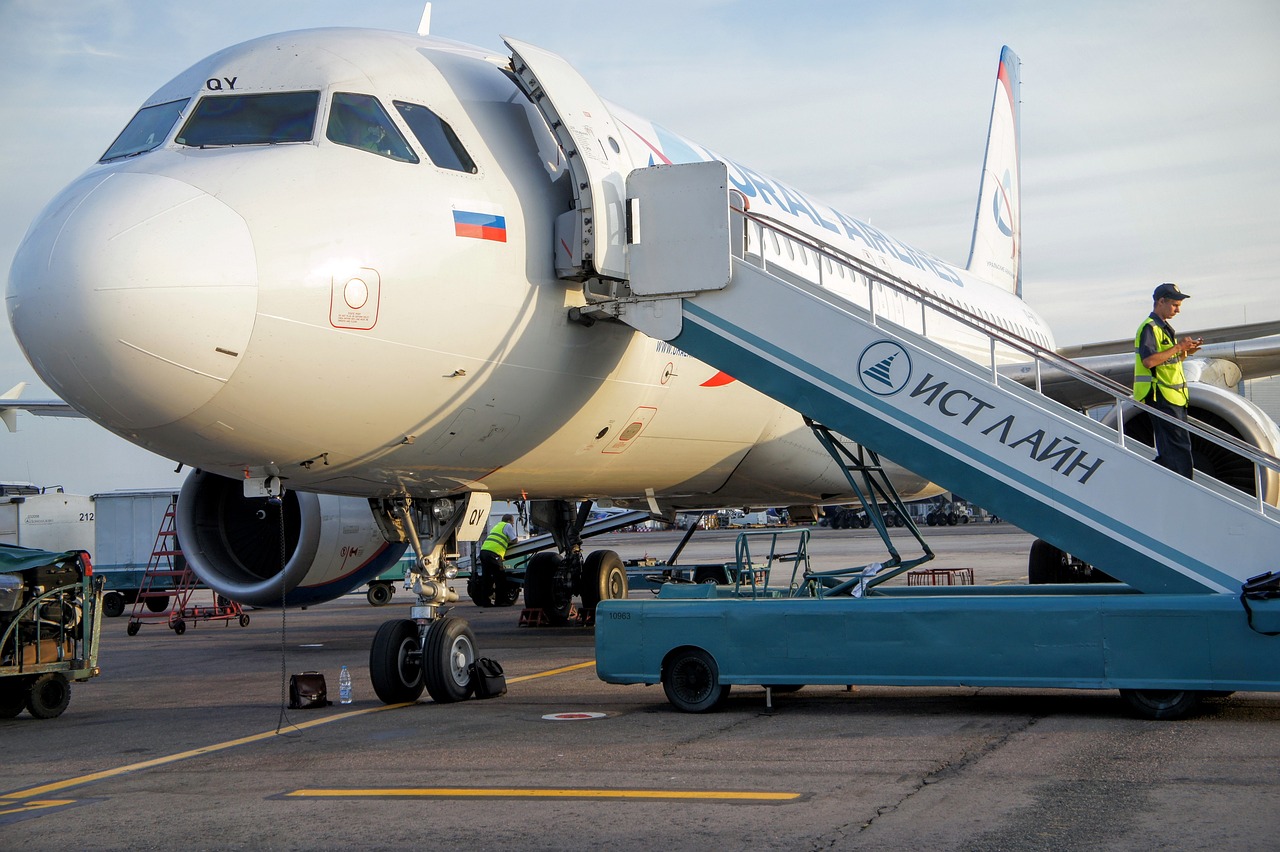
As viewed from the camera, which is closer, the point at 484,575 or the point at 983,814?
the point at 983,814

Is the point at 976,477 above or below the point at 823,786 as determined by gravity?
above

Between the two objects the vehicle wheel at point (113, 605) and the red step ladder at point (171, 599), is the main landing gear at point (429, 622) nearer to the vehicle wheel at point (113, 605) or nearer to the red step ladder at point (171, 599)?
the red step ladder at point (171, 599)

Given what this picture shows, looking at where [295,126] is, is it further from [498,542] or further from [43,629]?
[498,542]

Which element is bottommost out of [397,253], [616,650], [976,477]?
[616,650]

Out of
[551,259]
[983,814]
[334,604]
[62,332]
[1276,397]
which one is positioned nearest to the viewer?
[983,814]

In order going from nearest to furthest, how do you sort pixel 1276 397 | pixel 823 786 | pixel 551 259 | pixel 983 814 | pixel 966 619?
pixel 983 814 → pixel 823 786 → pixel 966 619 → pixel 551 259 → pixel 1276 397

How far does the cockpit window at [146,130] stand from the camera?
7.67 meters

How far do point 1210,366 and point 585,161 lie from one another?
1024 cm

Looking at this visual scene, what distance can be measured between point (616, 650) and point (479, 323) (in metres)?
2.38

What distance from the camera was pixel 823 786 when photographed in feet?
19.0

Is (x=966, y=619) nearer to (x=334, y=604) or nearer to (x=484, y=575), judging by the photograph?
(x=484, y=575)

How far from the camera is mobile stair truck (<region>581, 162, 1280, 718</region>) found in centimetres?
726

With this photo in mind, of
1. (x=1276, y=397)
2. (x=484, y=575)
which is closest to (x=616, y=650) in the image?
(x=484, y=575)

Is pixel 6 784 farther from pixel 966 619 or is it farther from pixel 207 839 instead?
pixel 966 619
